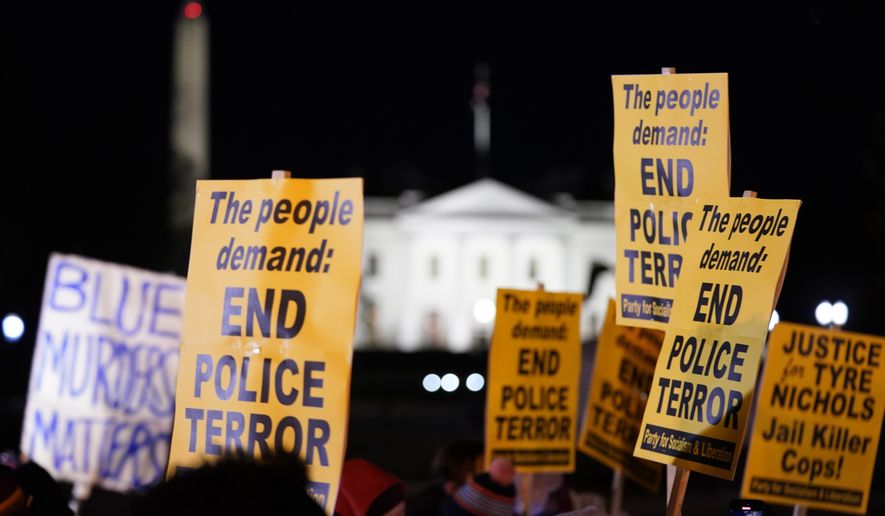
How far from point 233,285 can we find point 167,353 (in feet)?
9.70

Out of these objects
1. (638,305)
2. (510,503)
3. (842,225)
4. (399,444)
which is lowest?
(399,444)

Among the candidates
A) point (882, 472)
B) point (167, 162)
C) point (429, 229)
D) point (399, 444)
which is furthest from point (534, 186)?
point (882, 472)

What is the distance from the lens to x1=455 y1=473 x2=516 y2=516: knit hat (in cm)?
563

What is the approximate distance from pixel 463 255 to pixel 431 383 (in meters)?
33.1

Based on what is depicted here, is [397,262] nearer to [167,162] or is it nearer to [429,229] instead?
[429,229]

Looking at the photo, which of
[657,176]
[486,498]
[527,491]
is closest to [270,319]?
[486,498]

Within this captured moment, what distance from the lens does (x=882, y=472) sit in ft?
54.9

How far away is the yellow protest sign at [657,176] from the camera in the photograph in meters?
5.50

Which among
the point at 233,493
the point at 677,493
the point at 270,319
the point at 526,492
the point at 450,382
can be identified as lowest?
the point at 450,382

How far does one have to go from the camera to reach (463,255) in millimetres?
89375

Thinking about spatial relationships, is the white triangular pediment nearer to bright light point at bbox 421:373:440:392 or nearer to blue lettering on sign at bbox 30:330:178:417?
bright light point at bbox 421:373:440:392

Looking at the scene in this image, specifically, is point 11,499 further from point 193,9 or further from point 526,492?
point 193,9

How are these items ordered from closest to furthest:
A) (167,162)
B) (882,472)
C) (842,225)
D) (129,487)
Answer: (129,487) < (882,472) < (842,225) < (167,162)

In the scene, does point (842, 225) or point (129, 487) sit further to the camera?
point (842, 225)
